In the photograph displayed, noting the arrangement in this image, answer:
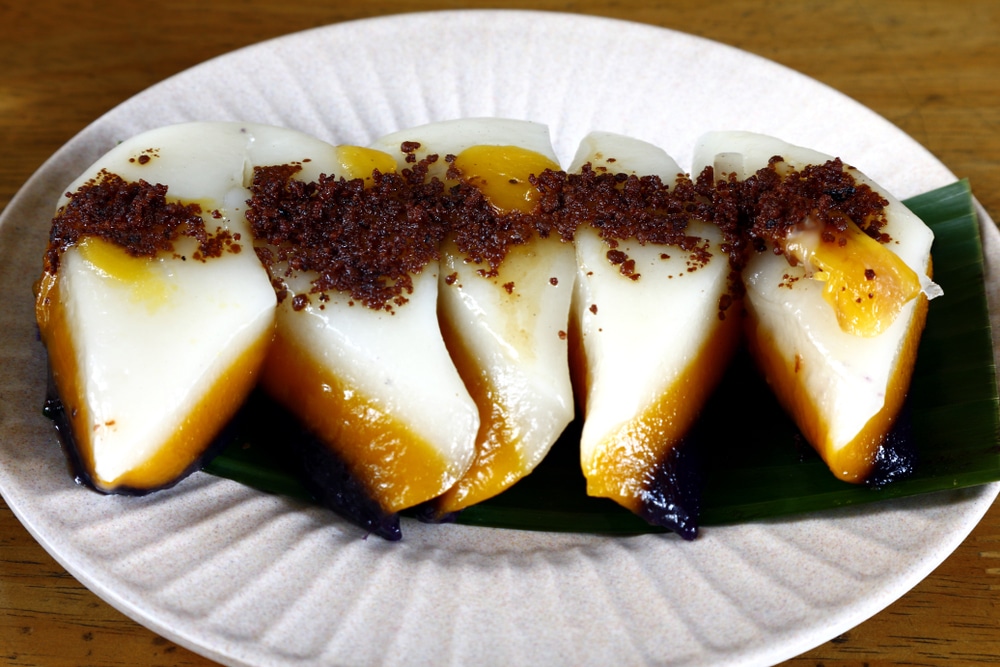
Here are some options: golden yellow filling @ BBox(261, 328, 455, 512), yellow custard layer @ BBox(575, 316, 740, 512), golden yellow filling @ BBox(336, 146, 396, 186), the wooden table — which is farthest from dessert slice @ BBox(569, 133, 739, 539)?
the wooden table

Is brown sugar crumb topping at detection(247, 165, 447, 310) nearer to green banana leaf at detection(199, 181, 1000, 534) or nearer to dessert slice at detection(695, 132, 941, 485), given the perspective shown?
green banana leaf at detection(199, 181, 1000, 534)

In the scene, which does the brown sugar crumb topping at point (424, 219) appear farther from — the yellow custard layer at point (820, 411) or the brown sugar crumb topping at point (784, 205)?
the yellow custard layer at point (820, 411)

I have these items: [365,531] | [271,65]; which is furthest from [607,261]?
[271,65]

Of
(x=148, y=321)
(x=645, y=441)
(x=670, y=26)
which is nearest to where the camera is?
(x=148, y=321)

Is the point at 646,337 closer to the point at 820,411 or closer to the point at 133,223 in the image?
the point at 820,411

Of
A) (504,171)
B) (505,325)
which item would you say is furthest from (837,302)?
(504,171)

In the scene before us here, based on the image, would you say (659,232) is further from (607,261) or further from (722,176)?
(722,176)

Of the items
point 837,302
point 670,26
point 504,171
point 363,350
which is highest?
point 670,26

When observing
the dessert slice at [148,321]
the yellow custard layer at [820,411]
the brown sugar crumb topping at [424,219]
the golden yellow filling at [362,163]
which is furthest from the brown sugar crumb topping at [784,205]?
the dessert slice at [148,321]
